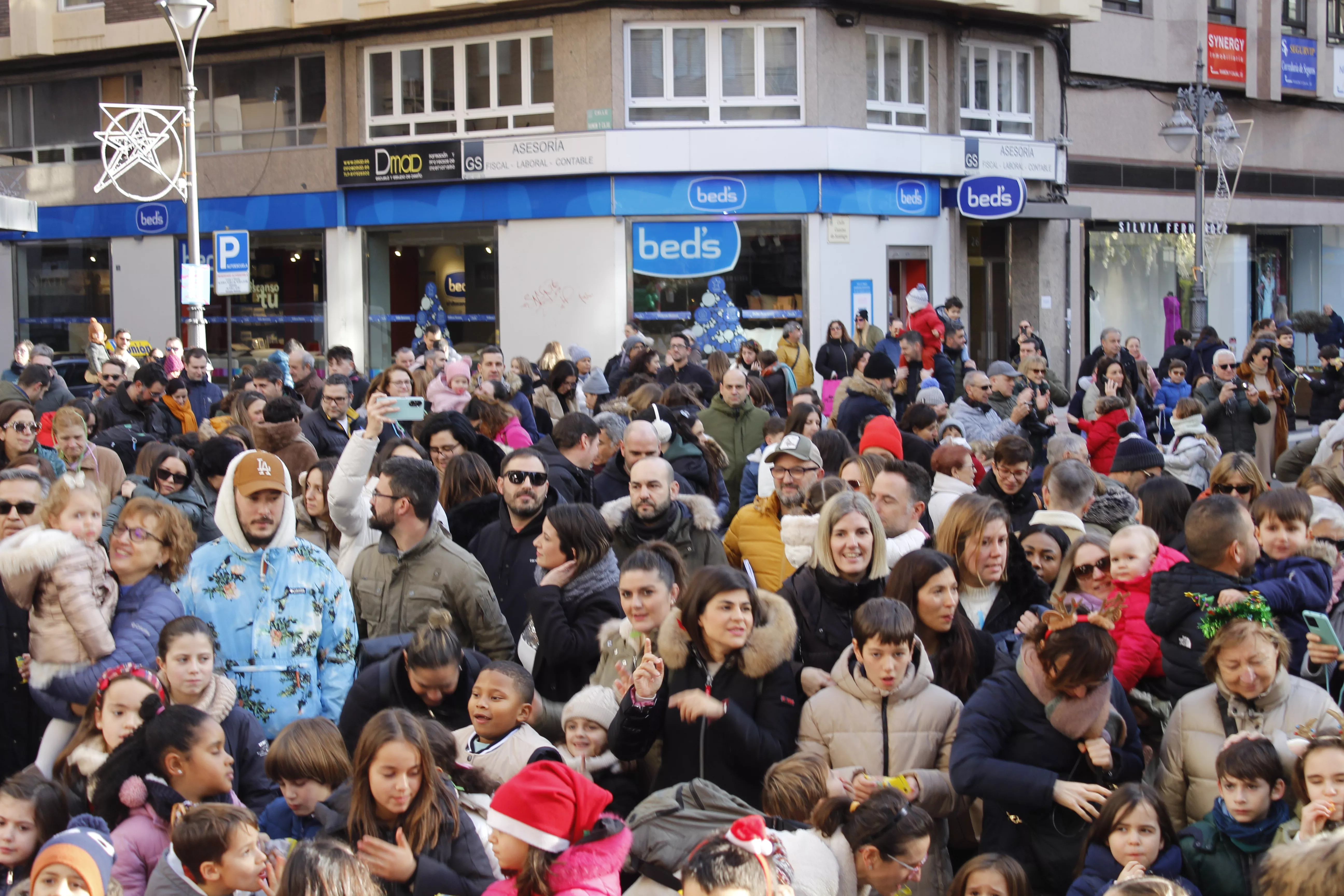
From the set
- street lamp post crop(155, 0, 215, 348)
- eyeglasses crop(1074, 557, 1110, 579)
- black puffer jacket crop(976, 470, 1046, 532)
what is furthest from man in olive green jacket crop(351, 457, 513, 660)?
street lamp post crop(155, 0, 215, 348)

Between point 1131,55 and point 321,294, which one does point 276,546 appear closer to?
point 321,294

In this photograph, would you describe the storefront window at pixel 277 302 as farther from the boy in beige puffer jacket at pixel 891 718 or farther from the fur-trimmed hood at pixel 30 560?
the boy in beige puffer jacket at pixel 891 718

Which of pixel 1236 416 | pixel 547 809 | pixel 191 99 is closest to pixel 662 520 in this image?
pixel 547 809

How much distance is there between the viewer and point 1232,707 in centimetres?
512

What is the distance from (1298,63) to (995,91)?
11.9 meters

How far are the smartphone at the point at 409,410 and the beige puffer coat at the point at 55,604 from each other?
2278 millimetres

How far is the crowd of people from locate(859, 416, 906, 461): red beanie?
2.79 feet

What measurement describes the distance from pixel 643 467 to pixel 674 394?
4.71 m

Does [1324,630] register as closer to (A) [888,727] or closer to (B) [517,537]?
(A) [888,727]

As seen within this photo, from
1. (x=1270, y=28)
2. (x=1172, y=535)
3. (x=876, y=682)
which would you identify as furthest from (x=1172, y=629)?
(x=1270, y=28)

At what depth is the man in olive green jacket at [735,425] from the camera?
444 inches

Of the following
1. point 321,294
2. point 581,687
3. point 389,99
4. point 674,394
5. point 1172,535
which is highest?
point 389,99

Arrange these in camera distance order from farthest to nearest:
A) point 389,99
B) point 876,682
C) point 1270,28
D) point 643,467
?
point 1270,28 < point 389,99 < point 643,467 < point 876,682

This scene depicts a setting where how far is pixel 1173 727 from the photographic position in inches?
205
